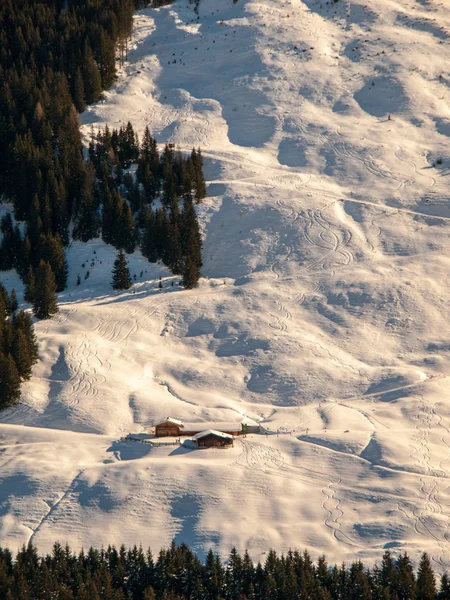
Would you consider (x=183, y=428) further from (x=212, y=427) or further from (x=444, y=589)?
(x=444, y=589)

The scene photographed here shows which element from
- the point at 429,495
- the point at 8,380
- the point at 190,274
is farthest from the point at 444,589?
the point at 190,274

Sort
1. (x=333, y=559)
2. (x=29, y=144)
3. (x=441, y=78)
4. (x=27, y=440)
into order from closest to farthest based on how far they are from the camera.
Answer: (x=333, y=559)
(x=27, y=440)
(x=29, y=144)
(x=441, y=78)

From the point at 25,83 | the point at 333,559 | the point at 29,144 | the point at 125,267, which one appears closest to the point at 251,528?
the point at 333,559

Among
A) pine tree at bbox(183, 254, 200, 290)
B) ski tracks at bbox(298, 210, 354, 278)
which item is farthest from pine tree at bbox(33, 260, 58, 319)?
ski tracks at bbox(298, 210, 354, 278)

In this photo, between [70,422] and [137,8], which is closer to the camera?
[70,422]

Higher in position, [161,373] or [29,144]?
[29,144]

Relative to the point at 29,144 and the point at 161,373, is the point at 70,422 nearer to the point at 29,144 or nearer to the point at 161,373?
the point at 161,373
